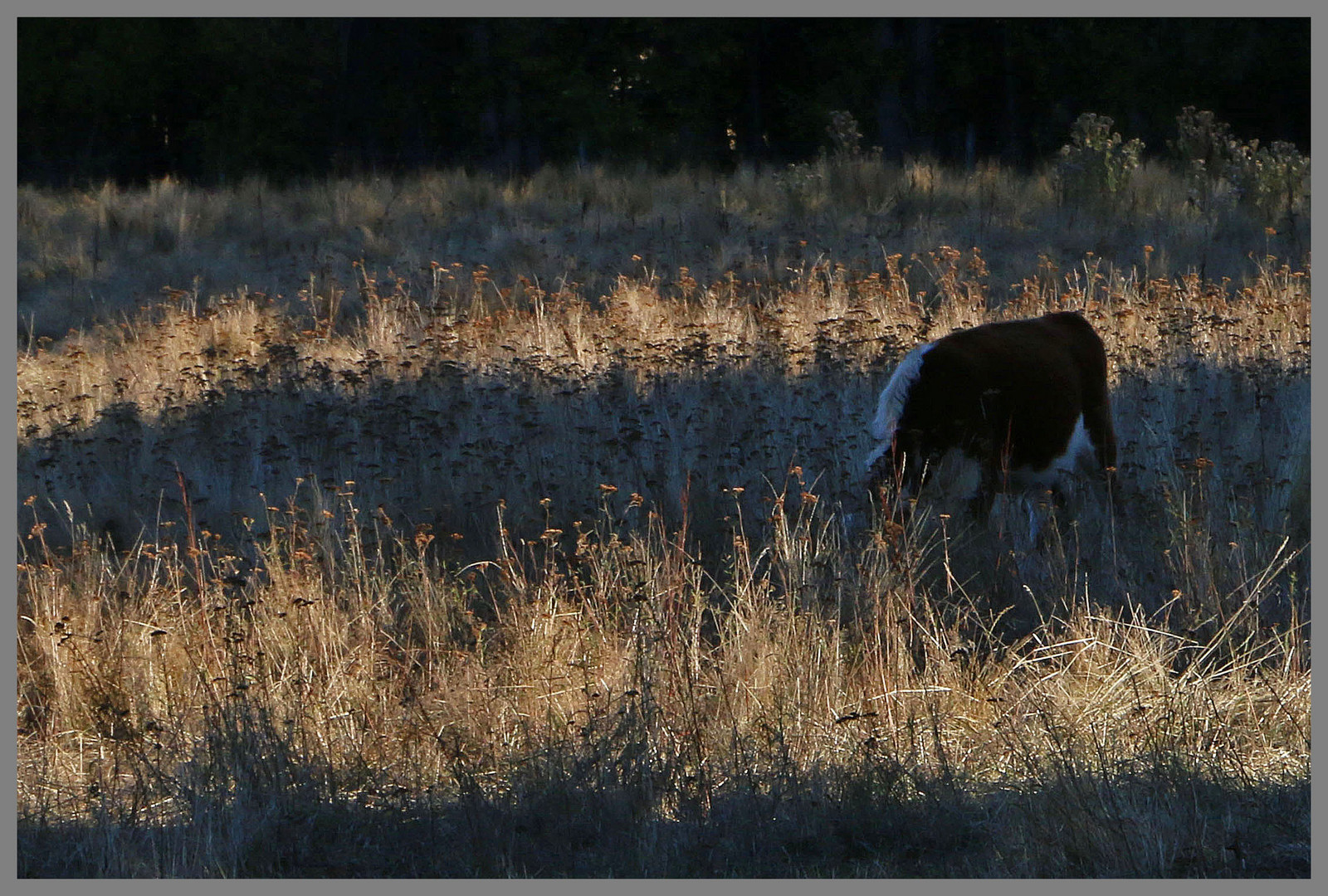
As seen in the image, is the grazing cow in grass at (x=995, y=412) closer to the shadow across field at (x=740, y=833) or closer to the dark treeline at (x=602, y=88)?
the shadow across field at (x=740, y=833)

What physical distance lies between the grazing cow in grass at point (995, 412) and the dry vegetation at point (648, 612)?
20cm

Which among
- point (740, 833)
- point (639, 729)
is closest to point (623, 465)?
point (639, 729)

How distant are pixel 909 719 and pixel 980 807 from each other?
411 millimetres

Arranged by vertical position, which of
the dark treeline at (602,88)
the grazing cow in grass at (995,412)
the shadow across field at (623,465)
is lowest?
the shadow across field at (623,465)

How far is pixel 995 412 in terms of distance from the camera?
4.94 meters

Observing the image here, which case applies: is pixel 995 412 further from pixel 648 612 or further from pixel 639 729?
pixel 639 729

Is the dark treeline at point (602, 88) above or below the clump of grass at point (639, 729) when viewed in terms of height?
above

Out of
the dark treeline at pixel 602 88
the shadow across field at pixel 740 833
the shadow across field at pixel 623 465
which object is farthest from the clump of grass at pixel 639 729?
the dark treeline at pixel 602 88

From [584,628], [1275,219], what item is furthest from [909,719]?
[1275,219]

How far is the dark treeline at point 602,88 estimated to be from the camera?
20.1m

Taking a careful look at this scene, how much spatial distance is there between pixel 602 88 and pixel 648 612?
61.3 ft

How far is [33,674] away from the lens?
13.4 feet

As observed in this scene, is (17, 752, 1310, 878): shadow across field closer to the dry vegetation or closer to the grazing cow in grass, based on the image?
the dry vegetation

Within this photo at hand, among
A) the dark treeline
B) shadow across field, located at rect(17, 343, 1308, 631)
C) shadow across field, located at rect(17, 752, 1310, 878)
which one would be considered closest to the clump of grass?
shadow across field, located at rect(17, 752, 1310, 878)
